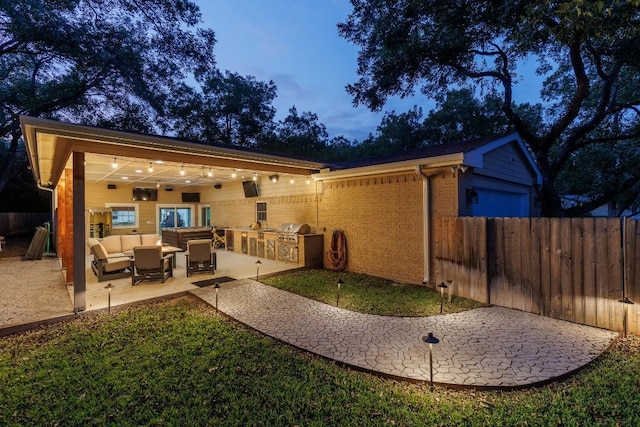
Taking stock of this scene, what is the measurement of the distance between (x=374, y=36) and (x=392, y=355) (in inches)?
441

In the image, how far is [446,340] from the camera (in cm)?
378

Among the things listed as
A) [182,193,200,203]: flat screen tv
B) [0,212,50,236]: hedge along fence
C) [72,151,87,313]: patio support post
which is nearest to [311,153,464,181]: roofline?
[72,151,87,313]: patio support post

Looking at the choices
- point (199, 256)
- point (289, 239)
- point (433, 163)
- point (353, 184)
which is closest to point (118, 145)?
point (199, 256)

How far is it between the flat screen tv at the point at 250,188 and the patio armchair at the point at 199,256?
4262mm

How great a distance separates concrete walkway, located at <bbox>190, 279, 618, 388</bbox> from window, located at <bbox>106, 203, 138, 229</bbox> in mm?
10578

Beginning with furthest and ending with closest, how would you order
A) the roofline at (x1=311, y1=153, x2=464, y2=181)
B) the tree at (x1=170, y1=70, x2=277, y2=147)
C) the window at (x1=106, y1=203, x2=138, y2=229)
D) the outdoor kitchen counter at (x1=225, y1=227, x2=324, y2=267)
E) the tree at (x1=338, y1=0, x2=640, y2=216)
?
the tree at (x1=170, y1=70, x2=277, y2=147) → the window at (x1=106, y1=203, x2=138, y2=229) → the tree at (x1=338, y1=0, x2=640, y2=216) → the outdoor kitchen counter at (x1=225, y1=227, x2=324, y2=267) → the roofline at (x1=311, y1=153, x2=464, y2=181)

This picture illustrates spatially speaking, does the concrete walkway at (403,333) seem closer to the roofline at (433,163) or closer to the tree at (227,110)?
the roofline at (433,163)

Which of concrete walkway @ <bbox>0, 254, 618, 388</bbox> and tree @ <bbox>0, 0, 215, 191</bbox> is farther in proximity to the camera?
tree @ <bbox>0, 0, 215, 191</bbox>

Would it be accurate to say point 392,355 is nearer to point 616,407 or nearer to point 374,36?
point 616,407

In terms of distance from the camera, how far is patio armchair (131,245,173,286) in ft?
21.4

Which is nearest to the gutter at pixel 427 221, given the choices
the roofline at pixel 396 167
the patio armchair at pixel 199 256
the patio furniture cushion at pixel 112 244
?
the roofline at pixel 396 167

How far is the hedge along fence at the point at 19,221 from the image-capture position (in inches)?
567

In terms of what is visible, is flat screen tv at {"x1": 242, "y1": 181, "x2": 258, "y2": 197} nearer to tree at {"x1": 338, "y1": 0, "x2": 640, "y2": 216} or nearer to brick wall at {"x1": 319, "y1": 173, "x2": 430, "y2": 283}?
brick wall at {"x1": 319, "y1": 173, "x2": 430, "y2": 283}

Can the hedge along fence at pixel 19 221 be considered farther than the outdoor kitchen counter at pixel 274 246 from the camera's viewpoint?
Yes
